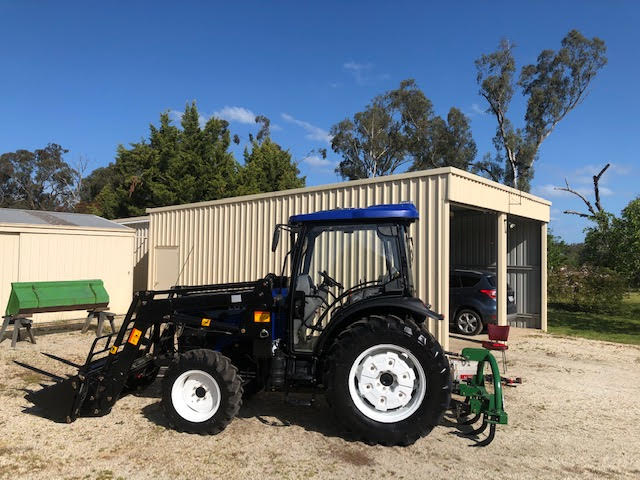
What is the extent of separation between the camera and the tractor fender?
169 inches

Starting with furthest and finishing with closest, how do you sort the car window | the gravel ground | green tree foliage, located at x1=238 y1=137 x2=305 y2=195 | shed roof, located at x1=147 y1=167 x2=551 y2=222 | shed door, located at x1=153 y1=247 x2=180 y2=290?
green tree foliage, located at x1=238 y1=137 x2=305 y2=195, shed door, located at x1=153 y1=247 x2=180 y2=290, the car window, shed roof, located at x1=147 y1=167 x2=551 y2=222, the gravel ground

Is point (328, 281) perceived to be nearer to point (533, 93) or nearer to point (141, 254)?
point (141, 254)

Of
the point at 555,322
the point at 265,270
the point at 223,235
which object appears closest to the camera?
the point at 265,270

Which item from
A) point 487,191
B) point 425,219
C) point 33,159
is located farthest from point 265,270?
point 33,159

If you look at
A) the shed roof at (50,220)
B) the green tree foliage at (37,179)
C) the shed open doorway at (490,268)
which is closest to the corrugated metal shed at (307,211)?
the shed open doorway at (490,268)

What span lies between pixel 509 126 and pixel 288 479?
1295 inches

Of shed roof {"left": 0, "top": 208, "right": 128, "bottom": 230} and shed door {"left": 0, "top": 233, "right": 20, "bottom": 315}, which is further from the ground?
shed roof {"left": 0, "top": 208, "right": 128, "bottom": 230}

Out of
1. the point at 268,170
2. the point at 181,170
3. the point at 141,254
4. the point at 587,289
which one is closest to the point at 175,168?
the point at 181,170

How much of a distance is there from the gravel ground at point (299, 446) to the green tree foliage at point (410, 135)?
30820 millimetres

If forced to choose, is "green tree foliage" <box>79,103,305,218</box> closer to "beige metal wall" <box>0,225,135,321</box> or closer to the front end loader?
"beige metal wall" <box>0,225,135,321</box>

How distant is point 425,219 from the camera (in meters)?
8.32

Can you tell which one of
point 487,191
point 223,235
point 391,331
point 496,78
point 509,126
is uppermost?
point 496,78

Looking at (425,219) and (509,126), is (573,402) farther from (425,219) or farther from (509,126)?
(509,126)

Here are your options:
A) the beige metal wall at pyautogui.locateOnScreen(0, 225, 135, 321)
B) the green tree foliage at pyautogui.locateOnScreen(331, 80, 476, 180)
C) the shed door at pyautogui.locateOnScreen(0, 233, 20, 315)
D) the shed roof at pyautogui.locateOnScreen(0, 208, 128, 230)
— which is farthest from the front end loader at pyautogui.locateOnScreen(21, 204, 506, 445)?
the green tree foliage at pyautogui.locateOnScreen(331, 80, 476, 180)
